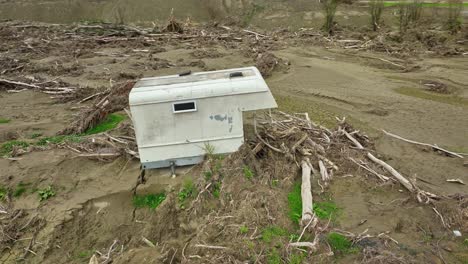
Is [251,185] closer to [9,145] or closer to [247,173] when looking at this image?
[247,173]

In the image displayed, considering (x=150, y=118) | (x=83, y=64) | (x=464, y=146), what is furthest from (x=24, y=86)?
(x=464, y=146)

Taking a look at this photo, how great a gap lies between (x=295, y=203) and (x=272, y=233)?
95cm

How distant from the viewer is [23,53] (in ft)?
61.1

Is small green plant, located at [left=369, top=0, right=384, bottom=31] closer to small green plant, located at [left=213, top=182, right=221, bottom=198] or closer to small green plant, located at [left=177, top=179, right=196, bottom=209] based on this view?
small green plant, located at [left=213, top=182, right=221, bottom=198]

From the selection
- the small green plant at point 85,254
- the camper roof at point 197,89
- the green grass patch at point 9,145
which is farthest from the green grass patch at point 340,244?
the green grass patch at point 9,145

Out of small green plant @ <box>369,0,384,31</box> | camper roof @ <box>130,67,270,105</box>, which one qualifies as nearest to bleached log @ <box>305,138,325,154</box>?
camper roof @ <box>130,67,270,105</box>

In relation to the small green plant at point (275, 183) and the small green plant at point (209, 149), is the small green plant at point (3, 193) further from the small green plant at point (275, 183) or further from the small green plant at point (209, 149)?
the small green plant at point (275, 183)

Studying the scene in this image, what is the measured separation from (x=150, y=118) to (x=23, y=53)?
1504cm

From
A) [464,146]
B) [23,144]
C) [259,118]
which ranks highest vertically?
[259,118]

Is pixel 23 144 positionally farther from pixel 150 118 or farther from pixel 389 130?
pixel 389 130

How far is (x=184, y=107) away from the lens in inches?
253

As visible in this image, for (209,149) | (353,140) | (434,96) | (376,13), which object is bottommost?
(434,96)

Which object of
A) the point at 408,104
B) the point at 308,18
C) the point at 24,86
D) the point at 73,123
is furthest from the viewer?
the point at 308,18

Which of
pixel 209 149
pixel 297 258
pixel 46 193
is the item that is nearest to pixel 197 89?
pixel 209 149
